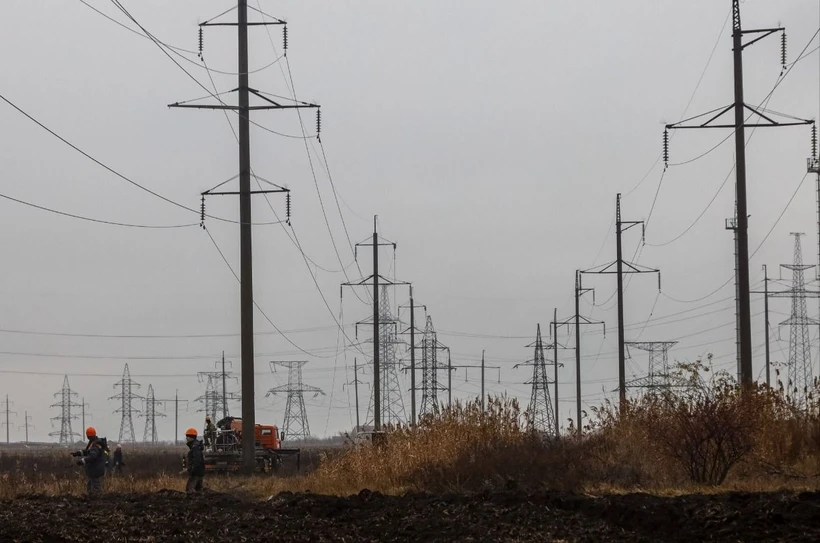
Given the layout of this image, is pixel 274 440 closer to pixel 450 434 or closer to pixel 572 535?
pixel 450 434

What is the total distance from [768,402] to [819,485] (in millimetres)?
3316

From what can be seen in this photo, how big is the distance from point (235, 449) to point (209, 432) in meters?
1.37

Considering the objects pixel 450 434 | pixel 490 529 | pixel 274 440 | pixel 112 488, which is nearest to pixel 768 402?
pixel 450 434

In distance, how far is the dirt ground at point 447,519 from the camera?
48.3 ft

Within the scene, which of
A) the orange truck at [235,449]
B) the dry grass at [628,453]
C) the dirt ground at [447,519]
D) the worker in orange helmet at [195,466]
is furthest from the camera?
the orange truck at [235,449]

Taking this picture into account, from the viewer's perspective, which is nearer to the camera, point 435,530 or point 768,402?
point 435,530

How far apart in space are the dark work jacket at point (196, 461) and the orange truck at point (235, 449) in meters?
9.05

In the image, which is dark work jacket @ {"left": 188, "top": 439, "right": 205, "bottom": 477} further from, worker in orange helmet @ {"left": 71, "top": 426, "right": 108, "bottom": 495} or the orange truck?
the orange truck

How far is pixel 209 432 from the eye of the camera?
152 feet

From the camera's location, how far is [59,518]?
1777 centimetres

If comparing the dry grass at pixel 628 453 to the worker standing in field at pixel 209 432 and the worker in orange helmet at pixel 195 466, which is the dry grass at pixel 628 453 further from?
the worker standing in field at pixel 209 432

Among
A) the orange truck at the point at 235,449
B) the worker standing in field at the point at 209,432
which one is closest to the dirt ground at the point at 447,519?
the orange truck at the point at 235,449

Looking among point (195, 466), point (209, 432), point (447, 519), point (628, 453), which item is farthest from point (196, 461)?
point (209, 432)

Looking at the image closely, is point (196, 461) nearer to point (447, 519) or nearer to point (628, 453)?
point (628, 453)
